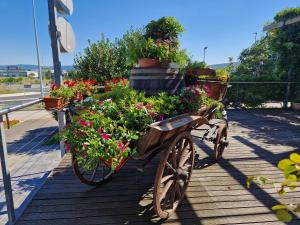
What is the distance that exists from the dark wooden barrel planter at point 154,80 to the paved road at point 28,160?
1633 mm

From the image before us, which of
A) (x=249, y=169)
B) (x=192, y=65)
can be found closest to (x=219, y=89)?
(x=192, y=65)

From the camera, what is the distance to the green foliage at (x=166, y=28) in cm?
290

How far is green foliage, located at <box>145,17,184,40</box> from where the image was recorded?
2898 millimetres

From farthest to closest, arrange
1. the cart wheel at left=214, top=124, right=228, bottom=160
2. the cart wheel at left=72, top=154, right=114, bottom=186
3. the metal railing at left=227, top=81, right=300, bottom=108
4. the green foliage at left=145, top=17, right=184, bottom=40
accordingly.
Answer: the metal railing at left=227, top=81, right=300, bottom=108 → the cart wheel at left=214, top=124, right=228, bottom=160 → the green foliage at left=145, top=17, right=184, bottom=40 → the cart wheel at left=72, top=154, right=114, bottom=186

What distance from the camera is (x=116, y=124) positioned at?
173cm

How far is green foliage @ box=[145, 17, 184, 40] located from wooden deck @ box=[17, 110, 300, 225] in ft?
5.98

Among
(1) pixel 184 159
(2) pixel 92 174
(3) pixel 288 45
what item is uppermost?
(3) pixel 288 45

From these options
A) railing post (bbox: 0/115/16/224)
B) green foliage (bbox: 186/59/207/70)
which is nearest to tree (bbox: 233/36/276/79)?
green foliage (bbox: 186/59/207/70)

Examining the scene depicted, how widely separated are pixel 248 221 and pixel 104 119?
60.8 inches

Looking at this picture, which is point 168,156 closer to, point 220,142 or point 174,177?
point 174,177

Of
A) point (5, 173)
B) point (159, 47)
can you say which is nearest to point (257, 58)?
point (159, 47)

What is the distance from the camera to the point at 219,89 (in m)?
3.08

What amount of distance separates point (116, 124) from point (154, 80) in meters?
0.88

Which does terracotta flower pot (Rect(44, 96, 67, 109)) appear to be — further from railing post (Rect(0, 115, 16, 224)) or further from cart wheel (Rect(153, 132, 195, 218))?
cart wheel (Rect(153, 132, 195, 218))
